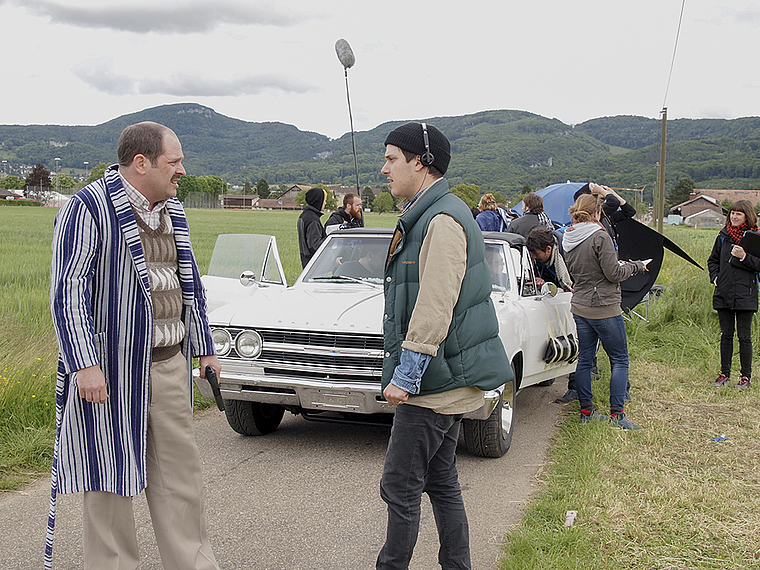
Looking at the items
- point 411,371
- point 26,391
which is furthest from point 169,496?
point 26,391

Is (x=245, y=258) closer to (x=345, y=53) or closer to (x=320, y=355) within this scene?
(x=320, y=355)

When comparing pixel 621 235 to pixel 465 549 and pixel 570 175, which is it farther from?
pixel 570 175

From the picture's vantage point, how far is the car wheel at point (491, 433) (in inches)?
201

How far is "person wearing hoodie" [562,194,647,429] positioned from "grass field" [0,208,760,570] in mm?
431

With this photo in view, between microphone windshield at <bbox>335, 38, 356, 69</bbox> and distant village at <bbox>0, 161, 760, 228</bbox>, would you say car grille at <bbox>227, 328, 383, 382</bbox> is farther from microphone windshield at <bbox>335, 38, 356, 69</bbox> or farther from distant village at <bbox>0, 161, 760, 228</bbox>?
distant village at <bbox>0, 161, 760, 228</bbox>

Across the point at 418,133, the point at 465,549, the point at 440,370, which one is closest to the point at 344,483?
the point at 465,549

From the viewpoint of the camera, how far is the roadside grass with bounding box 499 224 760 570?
355 cm

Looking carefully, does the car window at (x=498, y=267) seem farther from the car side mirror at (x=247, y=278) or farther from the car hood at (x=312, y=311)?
the car side mirror at (x=247, y=278)

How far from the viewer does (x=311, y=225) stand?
339 inches

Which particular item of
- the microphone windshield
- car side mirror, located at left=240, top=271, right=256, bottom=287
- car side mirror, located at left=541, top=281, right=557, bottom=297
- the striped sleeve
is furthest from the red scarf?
the striped sleeve

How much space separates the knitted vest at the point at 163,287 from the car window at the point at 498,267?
3.62m

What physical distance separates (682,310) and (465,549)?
845 cm

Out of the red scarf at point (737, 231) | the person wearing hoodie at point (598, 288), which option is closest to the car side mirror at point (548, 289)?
the person wearing hoodie at point (598, 288)

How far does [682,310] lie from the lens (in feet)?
34.2
